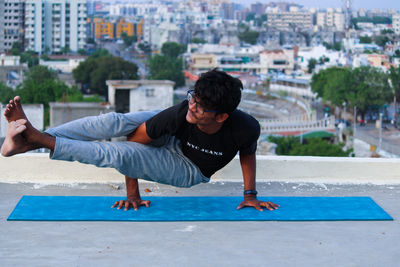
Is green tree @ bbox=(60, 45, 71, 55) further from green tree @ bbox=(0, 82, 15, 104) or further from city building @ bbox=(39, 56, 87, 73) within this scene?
green tree @ bbox=(0, 82, 15, 104)

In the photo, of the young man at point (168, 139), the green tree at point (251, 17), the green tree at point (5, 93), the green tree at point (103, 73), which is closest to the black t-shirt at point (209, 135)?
the young man at point (168, 139)

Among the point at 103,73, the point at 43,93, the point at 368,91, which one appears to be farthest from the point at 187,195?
the point at 103,73

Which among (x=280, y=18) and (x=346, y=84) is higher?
(x=280, y=18)

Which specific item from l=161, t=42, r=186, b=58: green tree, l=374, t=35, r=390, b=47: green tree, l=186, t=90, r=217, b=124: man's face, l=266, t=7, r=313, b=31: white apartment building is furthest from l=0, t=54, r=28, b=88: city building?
l=266, t=7, r=313, b=31: white apartment building

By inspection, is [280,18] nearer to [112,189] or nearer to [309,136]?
[309,136]

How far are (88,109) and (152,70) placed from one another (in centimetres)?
2303

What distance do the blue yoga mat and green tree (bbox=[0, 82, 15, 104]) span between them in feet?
83.8

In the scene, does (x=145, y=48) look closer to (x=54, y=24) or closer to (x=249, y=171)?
(x=54, y=24)

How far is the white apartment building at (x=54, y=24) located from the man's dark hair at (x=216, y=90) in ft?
89.1

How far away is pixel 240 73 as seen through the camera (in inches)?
1695

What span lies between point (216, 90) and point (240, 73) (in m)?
41.6
